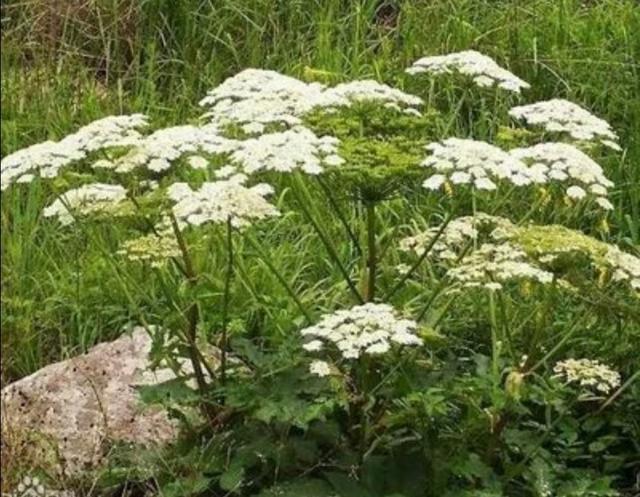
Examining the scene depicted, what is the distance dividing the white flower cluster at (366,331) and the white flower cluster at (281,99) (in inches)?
18.9

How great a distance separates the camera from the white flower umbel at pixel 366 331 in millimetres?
2900

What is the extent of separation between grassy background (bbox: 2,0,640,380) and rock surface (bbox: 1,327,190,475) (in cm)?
82

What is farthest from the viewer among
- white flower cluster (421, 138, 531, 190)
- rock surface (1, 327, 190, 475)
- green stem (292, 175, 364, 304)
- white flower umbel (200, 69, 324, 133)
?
rock surface (1, 327, 190, 475)

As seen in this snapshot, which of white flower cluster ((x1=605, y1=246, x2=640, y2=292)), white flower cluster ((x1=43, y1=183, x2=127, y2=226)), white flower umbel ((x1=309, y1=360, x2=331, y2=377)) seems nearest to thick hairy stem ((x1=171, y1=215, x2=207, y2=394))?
white flower cluster ((x1=43, y1=183, x2=127, y2=226))

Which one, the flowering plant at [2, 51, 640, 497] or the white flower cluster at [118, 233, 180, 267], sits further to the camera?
the white flower cluster at [118, 233, 180, 267]

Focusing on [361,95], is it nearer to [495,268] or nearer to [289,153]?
[289,153]

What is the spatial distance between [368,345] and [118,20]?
315cm

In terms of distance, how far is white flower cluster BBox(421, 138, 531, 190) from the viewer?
301 cm

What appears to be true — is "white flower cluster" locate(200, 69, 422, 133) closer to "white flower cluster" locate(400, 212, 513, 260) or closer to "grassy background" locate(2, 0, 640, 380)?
"white flower cluster" locate(400, 212, 513, 260)

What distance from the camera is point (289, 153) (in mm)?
2992

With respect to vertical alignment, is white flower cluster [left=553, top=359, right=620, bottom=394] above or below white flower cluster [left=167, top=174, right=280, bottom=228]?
below

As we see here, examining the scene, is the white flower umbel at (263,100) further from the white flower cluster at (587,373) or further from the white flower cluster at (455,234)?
the white flower cluster at (587,373)

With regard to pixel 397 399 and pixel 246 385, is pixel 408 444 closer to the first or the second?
pixel 397 399

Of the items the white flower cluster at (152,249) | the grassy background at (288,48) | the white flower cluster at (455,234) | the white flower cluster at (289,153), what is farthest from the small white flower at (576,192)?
the grassy background at (288,48)
